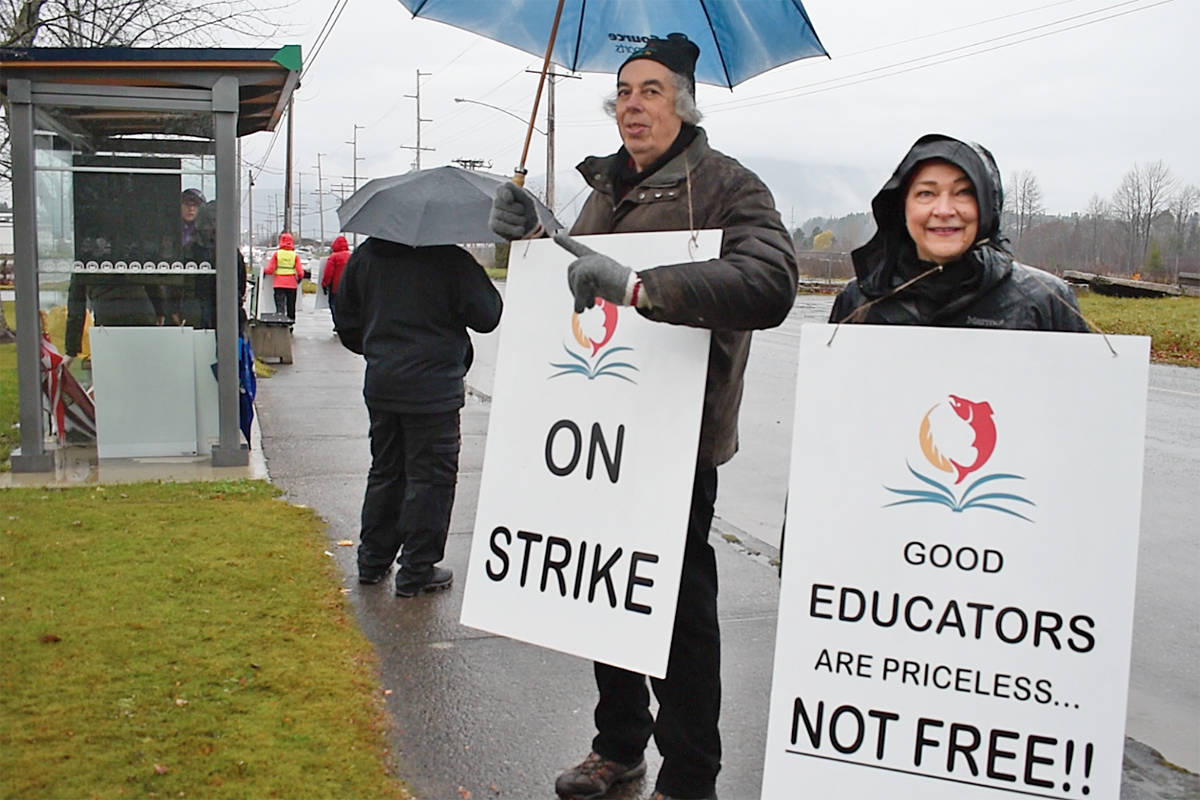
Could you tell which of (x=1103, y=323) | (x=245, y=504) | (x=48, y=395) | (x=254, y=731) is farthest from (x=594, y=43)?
(x=1103, y=323)

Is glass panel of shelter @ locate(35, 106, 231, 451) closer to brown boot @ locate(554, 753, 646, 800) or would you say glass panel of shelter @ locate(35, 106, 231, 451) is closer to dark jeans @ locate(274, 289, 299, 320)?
brown boot @ locate(554, 753, 646, 800)

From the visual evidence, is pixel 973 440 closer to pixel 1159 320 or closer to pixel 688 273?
pixel 688 273

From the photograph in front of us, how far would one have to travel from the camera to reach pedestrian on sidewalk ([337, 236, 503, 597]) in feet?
17.4

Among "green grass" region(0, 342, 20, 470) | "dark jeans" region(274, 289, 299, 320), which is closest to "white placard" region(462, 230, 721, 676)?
"green grass" region(0, 342, 20, 470)

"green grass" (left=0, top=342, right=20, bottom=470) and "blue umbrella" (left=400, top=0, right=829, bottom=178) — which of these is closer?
"blue umbrella" (left=400, top=0, right=829, bottom=178)

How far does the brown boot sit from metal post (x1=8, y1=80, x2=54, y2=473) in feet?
18.9

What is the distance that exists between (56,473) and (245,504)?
178cm

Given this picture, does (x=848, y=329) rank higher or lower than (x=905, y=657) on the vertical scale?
higher

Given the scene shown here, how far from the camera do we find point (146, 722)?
385cm

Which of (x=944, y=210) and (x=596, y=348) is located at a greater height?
(x=944, y=210)

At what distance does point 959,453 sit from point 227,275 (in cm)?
659

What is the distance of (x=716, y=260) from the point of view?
278 cm

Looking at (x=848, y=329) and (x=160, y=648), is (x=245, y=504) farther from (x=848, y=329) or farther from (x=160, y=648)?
(x=848, y=329)

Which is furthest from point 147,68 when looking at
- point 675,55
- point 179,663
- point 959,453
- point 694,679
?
point 959,453
